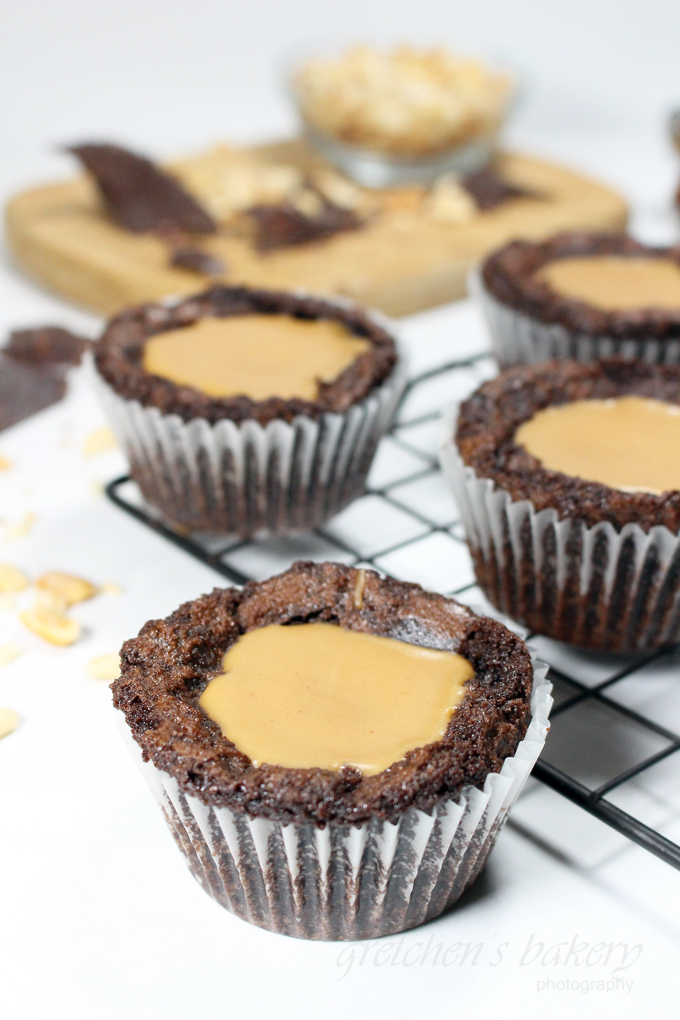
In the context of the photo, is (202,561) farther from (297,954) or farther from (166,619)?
(297,954)

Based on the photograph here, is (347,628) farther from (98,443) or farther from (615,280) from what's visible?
(615,280)

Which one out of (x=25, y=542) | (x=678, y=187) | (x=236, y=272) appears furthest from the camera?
(x=678, y=187)

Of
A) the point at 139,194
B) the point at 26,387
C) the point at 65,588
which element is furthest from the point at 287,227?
the point at 65,588

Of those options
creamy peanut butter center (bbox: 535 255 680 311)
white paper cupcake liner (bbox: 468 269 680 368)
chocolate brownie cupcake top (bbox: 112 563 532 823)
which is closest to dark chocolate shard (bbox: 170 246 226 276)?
white paper cupcake liner (bbox: 468 269 680 368)

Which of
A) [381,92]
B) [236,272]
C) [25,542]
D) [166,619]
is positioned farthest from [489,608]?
[381,92]

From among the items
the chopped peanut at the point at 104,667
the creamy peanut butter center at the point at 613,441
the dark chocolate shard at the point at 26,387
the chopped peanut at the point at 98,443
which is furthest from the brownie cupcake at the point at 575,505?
the dark chocolate shard at the point at 26,387

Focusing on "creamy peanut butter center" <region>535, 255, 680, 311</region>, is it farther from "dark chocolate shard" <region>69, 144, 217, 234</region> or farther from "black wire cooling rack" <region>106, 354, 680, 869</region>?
"dark chocolate shard" <region>69, 144, 217, 234</region>

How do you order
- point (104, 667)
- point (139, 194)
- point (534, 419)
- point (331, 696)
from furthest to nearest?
point (139, 194) < point (534, 419) < point (104, 667) < point (331, 696)
